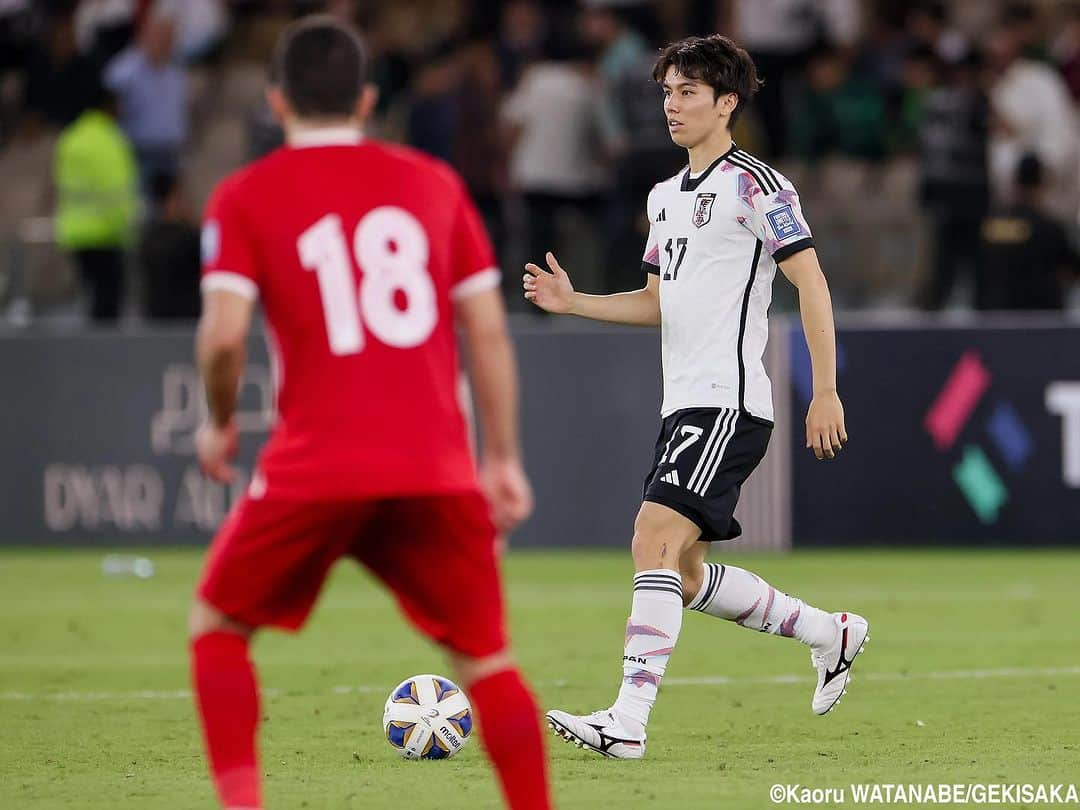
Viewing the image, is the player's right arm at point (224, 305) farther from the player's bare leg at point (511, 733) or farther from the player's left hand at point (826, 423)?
the player's left hand at point (826, 423)

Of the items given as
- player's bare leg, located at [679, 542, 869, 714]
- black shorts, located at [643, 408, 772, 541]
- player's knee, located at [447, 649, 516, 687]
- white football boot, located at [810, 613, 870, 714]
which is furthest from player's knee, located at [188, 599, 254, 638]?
white football boot, located at [810, 613, 870, 714]

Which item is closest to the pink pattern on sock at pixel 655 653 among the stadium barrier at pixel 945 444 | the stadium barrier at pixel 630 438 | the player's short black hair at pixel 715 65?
the player's short black hair at pixel 715 65

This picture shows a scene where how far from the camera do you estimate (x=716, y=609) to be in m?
7.29

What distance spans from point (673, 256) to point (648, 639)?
132 cm

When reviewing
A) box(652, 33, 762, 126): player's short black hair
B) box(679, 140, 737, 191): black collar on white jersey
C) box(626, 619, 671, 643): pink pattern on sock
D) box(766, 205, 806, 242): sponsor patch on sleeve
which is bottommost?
box(626, 619, 671, 643): pink pattern on sock

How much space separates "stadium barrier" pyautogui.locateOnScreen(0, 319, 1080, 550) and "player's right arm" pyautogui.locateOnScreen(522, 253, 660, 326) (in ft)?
23.3

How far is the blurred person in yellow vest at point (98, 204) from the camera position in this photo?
15992mm

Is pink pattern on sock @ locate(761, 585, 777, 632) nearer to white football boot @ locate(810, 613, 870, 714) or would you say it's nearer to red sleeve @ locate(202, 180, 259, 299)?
white football boot @ locate(810, 613, 870, 714)

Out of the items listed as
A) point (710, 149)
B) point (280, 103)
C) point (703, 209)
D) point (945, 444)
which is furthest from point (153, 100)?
point (280, 103)

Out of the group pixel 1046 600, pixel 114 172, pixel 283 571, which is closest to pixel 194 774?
pixel 283 571

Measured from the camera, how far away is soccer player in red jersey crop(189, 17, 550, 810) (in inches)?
184

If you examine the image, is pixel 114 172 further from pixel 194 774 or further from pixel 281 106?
pixel 281 106

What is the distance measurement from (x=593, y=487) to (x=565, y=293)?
307 inches

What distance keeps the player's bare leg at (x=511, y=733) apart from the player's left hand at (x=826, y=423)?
6.63ft
